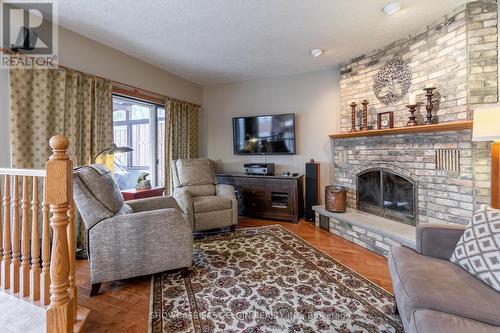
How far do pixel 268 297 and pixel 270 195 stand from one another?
2235 mm

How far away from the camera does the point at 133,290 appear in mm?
1956

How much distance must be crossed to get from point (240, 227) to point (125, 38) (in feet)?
9.21

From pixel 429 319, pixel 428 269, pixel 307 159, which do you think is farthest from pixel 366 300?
pixel 307 159

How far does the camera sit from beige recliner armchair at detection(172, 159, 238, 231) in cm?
316

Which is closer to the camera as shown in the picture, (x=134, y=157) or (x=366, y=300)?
(x=366, y=300)

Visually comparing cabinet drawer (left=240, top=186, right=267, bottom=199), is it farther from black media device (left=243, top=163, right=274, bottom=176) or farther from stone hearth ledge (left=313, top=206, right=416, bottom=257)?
stone hearth ledge (left=313, top=206, right=416, bottom=257)

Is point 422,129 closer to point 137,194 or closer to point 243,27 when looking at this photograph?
point 243,27

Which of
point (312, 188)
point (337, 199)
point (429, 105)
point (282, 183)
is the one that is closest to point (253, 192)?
point (282, 183)

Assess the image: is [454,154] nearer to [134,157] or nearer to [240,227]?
[240,227]

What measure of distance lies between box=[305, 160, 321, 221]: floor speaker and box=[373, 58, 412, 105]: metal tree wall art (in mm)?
1282

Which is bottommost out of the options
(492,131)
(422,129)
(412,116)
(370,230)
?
(370,230)

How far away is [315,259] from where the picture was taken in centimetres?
246

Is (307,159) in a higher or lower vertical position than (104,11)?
lower

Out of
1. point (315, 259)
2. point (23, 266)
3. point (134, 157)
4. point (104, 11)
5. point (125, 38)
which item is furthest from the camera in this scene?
point (134, 157)
